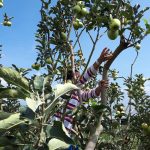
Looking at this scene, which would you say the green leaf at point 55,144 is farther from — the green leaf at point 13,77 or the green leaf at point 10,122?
the green leaf at point 13,77

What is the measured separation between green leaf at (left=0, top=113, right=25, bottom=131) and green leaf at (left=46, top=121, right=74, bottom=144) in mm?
138

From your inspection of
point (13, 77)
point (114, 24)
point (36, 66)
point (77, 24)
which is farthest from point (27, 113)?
point (36, 66)

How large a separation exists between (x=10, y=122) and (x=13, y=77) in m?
0.22

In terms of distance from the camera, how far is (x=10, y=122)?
1.62 meters

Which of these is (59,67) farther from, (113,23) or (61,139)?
(61,139)

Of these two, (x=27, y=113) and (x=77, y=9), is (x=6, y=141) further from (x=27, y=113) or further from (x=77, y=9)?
(x=77, y=9)

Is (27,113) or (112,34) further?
(112,34)

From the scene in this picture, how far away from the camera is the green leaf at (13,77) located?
5.50 feet

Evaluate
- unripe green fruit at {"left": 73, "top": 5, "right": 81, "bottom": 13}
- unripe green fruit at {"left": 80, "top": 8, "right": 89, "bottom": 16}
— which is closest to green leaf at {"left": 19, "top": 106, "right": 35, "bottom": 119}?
unripe green fruit at {"left": 73, "top": 5, "right": 81, "bottom": 13}

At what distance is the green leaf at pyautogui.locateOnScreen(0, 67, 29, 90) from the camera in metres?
1.68

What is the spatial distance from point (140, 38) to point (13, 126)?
60.4 inches

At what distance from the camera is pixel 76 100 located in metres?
3.44

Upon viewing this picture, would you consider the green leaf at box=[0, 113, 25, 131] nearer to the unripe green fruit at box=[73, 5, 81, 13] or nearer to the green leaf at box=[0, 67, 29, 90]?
the green leaf at box=[0, 67, 29, 90]

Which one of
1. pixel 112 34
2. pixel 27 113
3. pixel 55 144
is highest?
pixel 112 34
